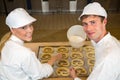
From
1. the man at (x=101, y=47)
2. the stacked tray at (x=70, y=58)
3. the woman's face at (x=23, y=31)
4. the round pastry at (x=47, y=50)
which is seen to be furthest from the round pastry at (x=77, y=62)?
the woman's face at (x=23, y=31)

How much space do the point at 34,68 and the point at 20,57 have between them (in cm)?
13

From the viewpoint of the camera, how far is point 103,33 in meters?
1.31

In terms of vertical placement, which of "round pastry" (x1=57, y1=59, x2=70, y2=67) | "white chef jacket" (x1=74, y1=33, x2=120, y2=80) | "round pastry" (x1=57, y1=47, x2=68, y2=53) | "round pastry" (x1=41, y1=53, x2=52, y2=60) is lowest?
"round pastry" (x1=57, y1=59, x2=70, y2=67)

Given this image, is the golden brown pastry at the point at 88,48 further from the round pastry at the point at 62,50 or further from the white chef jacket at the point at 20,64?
the white chef jacket at the point at 20,64

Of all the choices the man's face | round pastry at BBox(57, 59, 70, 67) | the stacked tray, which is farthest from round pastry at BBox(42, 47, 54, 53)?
the man's face

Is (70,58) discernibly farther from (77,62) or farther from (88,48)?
(88,48)

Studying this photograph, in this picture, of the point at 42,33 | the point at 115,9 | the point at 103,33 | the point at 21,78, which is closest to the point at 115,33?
the point at 115,9

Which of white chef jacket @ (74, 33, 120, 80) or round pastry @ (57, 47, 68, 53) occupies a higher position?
white chef jacket @ (74, 33, 120, 80)

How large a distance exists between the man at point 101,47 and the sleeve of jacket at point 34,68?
18 centimetres

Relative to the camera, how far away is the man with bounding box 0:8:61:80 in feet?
4.24

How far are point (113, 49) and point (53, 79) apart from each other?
48cm

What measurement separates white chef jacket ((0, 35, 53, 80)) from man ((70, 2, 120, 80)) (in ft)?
0.78

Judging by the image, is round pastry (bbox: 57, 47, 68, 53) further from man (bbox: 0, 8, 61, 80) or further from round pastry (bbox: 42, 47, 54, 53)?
man (bbox: 0, 8, 61, 80)

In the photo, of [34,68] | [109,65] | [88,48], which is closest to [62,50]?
[88,48]
